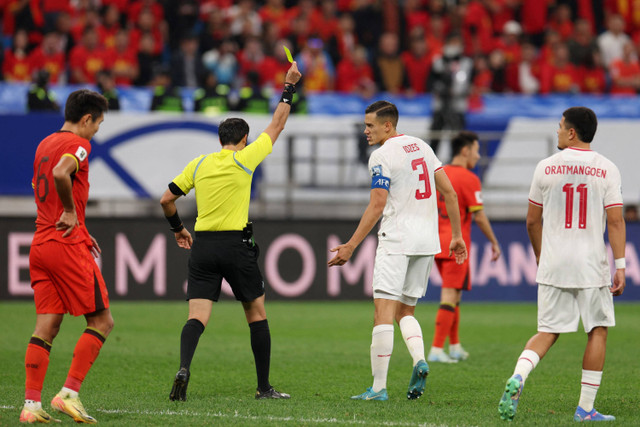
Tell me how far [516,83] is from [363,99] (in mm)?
4063

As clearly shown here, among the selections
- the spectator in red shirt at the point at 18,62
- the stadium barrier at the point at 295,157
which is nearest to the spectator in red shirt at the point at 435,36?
the stadium barrier at the point at 295,157

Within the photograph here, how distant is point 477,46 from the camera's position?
21125 millimetres

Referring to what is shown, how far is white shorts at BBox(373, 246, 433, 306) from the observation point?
719 centimetres

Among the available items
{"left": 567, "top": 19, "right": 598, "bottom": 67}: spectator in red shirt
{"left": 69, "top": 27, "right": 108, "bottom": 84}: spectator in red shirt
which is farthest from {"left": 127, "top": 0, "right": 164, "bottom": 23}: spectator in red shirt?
{"left": 567, "top": 19, "right": 598, "bottom": 67}: spectator in red shirt

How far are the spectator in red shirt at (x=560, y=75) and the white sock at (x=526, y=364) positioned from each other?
14.0m

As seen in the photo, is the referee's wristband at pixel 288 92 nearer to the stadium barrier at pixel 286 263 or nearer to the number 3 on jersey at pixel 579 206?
the number 3 on jersey at pixel 579 206

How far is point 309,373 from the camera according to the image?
8727 mm

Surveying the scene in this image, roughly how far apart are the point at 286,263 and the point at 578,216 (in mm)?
9106

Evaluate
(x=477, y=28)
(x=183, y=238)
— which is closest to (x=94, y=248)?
(x=183, y=238)

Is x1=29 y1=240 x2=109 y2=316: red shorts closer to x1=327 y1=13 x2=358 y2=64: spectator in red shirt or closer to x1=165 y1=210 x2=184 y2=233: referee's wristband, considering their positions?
x1=165 y1=210 x2=184 y2=233: referee's wristband

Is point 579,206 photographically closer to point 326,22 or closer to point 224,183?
point 224,183

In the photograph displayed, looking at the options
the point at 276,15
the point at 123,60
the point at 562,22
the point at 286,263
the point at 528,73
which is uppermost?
the point at 562,22

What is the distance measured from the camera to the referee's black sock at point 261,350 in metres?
7.34

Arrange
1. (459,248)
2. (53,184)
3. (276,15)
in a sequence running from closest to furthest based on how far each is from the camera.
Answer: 1. (53,184)
2. (459,248)
3. (276,15)
